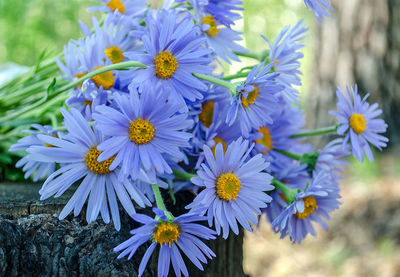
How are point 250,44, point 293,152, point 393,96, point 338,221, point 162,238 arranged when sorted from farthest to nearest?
point 250,44 → point 393,96 → point 338,221 → point 293,152 → point 162,238

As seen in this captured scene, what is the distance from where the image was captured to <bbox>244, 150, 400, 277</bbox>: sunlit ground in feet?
7.06

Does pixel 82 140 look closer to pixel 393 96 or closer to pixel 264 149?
pixel 264 149

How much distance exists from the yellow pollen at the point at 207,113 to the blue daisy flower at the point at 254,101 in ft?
0.38

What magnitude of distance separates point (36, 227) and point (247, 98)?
0.39 m

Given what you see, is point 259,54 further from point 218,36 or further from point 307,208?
point 307,208

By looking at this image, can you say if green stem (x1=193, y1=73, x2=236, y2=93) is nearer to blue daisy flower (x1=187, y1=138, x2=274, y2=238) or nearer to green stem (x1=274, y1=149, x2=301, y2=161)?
blue daisy flower (x1=187, y1=138, x2=274, y2=238)

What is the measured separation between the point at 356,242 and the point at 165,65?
1.92 meters

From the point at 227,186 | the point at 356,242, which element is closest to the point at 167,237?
the point at 227,186

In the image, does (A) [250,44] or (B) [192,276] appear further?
(A) [250,44]

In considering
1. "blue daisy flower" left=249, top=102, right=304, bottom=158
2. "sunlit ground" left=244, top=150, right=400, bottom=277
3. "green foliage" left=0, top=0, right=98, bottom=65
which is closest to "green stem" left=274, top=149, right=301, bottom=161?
"blue daisy flower" left=249, top=102, right=304, bottom=158

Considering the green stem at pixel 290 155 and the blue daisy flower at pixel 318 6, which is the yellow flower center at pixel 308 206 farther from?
the blue daisy flower at pixel 318 6

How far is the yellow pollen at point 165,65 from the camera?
0.66 metres

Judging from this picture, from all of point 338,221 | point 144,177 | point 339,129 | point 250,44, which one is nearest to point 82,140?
point 144,177

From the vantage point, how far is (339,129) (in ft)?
2.70
